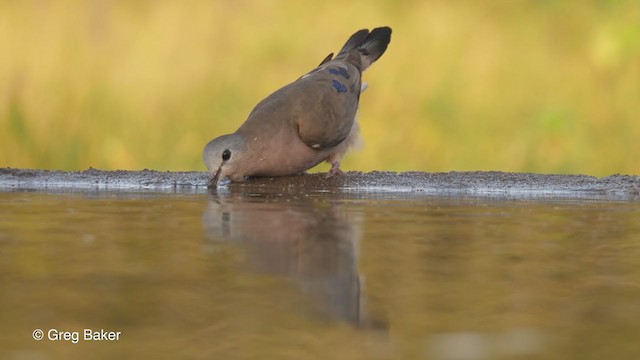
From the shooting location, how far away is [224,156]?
325 inches

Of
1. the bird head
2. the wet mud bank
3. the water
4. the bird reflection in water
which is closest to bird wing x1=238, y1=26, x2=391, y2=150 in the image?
the bird head

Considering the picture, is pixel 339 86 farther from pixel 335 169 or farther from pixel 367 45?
pixel 367 45

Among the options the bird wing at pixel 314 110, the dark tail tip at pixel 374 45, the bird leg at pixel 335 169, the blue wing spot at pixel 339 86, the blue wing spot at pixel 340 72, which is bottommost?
the bird leg at pixel 335 169

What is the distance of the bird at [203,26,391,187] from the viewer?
27.2 feet

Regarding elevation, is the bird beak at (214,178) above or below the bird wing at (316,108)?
below

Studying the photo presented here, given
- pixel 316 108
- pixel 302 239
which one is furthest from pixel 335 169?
Result: pixel 302 239

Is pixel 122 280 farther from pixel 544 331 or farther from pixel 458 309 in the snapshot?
pixel 544 331

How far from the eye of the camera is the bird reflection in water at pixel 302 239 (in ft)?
10.8

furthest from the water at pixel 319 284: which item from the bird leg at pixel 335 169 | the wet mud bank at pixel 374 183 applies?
the bird leg at pixel 335 169

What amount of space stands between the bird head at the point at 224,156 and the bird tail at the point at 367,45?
2.33m

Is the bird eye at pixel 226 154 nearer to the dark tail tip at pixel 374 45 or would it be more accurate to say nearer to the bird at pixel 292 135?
the bird at pixel 292 135

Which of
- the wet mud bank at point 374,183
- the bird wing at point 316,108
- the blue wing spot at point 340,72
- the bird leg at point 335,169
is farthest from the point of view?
the blue wing spot at point 340,72

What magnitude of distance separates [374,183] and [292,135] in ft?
2.23

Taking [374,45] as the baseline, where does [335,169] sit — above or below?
below
